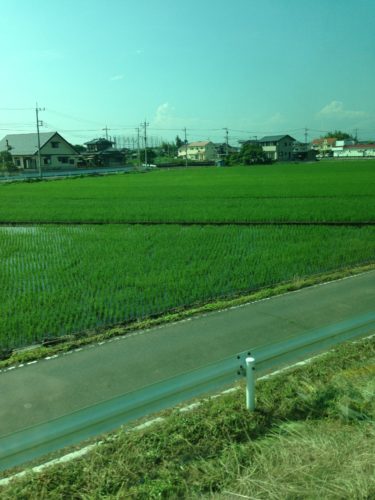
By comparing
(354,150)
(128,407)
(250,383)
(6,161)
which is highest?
(354,150)

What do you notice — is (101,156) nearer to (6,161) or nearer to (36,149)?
(36,149)

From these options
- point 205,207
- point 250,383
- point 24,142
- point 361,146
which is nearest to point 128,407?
point 250,383

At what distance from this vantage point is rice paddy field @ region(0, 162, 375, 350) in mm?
6656

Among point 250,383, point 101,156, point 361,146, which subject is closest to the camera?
point 250,383

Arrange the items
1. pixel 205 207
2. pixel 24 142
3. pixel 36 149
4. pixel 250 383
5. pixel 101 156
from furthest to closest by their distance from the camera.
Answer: pixel 101 156 → pixel 24 142 → pixel 36 149 → pixel 205 207 → pixel 250 383

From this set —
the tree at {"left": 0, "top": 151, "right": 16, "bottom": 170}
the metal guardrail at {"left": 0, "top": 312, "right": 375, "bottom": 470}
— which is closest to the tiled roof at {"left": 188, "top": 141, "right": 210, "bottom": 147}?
the tree at {"left": 0, "top": 151, "right": 16, "bottom": 170}

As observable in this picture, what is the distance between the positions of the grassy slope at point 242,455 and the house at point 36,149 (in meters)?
58.2

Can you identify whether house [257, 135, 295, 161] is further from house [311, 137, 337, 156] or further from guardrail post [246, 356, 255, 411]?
guardrail post [246, 356, 255, 411]

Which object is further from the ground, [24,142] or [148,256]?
[24,142]

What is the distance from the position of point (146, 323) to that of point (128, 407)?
7.78ft

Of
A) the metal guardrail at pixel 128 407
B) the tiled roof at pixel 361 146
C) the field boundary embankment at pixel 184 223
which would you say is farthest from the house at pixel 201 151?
the metal guardrail at pixel 128 407

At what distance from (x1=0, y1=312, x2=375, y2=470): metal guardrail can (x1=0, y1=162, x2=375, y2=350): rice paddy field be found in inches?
89.1

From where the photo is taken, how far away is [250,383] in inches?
138

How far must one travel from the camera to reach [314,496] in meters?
2.62
